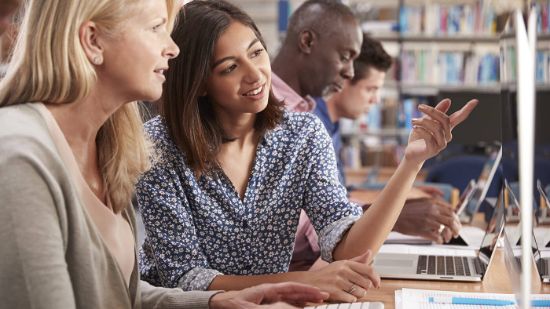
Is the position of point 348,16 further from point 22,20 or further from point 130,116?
point 22,20

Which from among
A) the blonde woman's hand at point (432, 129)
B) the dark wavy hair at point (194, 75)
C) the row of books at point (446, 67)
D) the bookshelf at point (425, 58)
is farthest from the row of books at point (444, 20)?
the blonde woman's hand at point (432, 129)

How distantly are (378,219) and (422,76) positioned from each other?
5.14 metres

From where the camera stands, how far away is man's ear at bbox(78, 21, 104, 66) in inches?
46.8

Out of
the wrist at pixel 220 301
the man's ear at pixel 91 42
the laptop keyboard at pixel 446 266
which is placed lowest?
the laptop keyboard at pixel 446 266

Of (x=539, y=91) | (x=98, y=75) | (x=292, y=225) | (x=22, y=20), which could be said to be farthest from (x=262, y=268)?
(x=539, y=91)

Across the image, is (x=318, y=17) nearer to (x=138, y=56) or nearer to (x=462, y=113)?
(x=462, y=113)

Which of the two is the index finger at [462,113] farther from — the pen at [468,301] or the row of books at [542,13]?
the row of books at [542,13]

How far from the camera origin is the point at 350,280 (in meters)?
1.42

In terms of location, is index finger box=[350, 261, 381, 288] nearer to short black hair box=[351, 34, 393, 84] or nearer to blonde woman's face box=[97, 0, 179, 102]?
blonde woman's face box=[97, 0, 179, 102]

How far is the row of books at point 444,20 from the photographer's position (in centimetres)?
647

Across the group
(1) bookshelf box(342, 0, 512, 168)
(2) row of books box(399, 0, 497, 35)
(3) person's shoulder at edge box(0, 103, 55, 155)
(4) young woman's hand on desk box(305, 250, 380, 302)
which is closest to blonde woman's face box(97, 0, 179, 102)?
(3) person's shoulder at edge box(0, 103, 55, 155)

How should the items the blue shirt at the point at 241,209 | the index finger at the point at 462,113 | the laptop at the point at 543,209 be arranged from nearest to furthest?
1. the laptop at the point at 543,209
2. the index finger at the point at 462,113
3. the blue shirt at the point at 241,209

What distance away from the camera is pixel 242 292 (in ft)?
4.53

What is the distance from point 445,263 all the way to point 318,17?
128 centimetres
